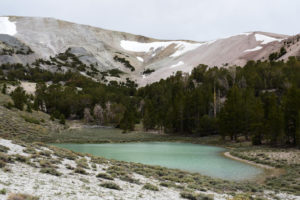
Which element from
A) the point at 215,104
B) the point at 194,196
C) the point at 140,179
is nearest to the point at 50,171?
the point at 140,179

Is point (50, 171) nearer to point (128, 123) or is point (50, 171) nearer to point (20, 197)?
point (20, 197)

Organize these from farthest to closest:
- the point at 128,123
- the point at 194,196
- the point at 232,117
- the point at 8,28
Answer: the point at 8,28
the point at 128,123
the point at 232,117
the point at 194,196

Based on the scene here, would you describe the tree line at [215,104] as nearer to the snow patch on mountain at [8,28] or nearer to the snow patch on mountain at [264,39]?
the snow patch on mountain at [264,39]

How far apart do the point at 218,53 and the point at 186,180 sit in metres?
125

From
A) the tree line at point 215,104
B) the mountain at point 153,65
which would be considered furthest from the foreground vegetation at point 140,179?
the mountain at point 153,65

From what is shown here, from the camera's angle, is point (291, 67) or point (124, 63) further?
point (124, 63)

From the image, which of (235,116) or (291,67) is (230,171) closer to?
(235,116)

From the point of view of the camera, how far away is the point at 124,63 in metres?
199

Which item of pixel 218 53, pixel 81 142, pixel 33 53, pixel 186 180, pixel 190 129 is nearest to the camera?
pixel 186 180

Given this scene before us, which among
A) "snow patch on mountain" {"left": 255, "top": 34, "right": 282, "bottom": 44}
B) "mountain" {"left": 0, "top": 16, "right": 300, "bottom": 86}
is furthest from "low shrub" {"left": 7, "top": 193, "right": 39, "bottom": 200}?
"snow patch on mountain" {"left": 255, "top": 34, "right": 282, "bottom": 44}

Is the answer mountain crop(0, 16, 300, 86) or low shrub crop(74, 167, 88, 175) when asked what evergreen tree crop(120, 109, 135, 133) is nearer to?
mountain crop(0, 16, 300, 86)

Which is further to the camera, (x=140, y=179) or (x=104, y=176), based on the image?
(x=140, y=179)

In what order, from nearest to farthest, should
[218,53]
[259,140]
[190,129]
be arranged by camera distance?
1. [259,140]
2. [190,129]
3. [218,53]

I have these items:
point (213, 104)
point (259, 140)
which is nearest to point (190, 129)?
point (213, 104)
